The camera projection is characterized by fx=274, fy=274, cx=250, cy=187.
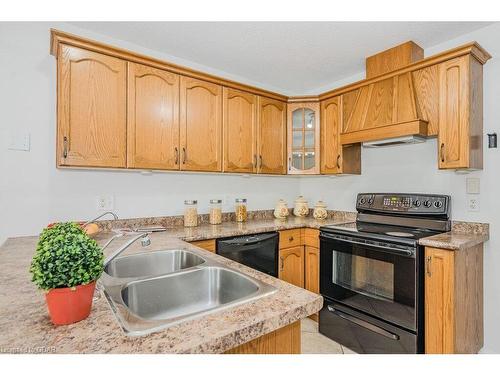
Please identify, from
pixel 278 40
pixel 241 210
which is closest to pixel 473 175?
pixel 278 40

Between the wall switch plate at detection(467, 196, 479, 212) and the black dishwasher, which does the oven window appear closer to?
the black dishwasher

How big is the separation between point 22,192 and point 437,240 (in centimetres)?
280

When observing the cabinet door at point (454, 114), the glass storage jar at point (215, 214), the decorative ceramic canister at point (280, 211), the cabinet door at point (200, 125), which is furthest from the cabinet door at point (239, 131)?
the cabinet door at point (454, 114)

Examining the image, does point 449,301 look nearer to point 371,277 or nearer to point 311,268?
point 371,277

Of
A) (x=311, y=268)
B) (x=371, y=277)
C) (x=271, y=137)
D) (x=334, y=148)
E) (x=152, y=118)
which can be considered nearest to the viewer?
(x=371, y=277)

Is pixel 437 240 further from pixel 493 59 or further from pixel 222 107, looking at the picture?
pixel 222 107

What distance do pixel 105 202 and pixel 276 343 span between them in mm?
1893

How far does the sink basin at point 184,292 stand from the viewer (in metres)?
1.08

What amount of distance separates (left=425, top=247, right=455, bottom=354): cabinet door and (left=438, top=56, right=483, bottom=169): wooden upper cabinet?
683 mm

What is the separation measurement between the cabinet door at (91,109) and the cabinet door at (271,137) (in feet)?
4.24

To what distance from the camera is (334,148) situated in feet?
9.09

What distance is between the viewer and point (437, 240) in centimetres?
176

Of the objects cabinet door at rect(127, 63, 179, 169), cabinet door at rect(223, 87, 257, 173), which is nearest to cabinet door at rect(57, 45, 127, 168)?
cabinet door at rect(127, 63, 179, 169)
